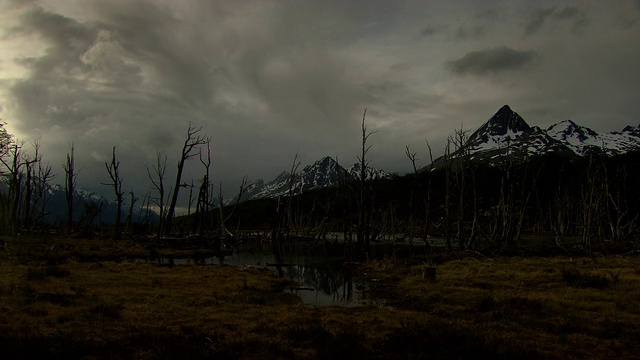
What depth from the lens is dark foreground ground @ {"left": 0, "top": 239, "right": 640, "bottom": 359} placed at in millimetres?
9685

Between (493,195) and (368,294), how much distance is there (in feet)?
295

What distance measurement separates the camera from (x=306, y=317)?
13852 millimetres

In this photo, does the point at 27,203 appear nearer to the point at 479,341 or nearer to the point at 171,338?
the point at 171,338

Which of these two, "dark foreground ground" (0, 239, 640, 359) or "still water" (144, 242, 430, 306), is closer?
"dark foreground ground" (0, 239, 640, 359)

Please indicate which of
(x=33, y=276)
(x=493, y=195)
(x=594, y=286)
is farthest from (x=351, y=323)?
(x=493, y=195)

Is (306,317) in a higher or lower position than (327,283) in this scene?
higher

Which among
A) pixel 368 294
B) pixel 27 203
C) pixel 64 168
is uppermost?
pixel 64 168

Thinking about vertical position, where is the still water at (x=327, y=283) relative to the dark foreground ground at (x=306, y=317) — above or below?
below

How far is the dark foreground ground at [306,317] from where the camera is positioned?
381 inches

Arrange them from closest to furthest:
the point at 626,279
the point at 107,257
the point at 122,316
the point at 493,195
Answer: the point at 122,316, the point at 626,279, the point at 107,257, the point at 493,195

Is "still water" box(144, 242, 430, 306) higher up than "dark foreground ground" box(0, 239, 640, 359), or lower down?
lower down

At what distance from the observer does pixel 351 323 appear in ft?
42.4

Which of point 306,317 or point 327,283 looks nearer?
point 306,317

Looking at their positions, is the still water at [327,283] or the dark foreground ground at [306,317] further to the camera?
the still water at [327,283]
